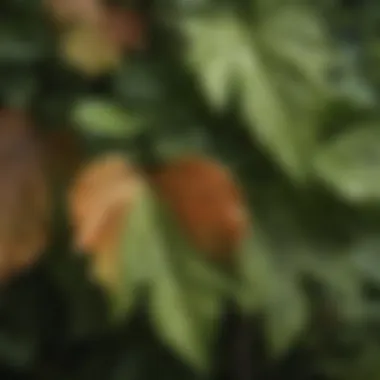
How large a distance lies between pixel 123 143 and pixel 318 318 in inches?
9.6

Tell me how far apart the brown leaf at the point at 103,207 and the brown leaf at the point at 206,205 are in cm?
3

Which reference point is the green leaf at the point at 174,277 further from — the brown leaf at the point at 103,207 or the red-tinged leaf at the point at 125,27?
the red-tinged leaf at the point at 125,27

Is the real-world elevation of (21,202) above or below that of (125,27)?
below

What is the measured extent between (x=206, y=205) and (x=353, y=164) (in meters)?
0.12

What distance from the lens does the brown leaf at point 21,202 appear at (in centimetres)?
60

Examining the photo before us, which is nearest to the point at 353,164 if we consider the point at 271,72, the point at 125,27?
the point at 271,72

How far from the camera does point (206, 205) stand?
577 millimetres

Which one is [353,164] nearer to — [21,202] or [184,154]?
[184,154]

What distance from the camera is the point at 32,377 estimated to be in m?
0.77

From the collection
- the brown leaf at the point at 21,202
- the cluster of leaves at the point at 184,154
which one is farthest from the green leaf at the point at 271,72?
the brown leaf at the point at 21,202

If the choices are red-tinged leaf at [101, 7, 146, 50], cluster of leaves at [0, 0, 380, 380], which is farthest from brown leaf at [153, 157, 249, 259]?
red-tinged leaf at [101, 7, 146, 50]

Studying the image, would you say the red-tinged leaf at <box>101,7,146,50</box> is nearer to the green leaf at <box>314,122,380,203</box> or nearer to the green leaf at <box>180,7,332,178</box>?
the green leaf at <box>180,7,332,178</box>

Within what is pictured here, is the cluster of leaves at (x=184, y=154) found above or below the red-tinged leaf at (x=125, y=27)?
below

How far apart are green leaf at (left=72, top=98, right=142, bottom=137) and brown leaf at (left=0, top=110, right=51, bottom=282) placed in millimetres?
47
